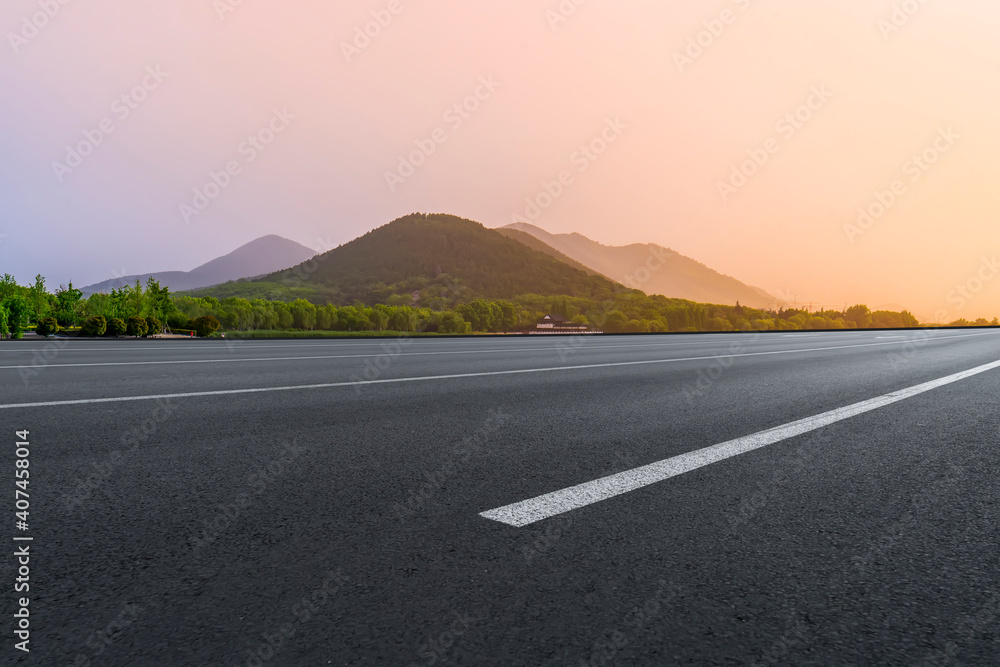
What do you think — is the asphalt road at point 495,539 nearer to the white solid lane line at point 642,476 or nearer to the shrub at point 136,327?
the white solid lane line at point 642,476

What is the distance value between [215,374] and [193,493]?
22.2 ft

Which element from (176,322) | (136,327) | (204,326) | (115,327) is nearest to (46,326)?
(115,327)

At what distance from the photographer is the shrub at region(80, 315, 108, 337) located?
91.5 feet

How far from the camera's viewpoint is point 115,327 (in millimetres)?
29062

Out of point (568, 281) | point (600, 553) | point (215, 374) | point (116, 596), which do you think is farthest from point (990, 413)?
point (568, 281)

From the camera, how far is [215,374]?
31.2 feet

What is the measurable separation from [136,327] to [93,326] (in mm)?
1848

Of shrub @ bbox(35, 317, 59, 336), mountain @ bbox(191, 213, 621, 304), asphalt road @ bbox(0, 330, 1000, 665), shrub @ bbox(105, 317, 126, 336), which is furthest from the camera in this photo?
mountain @ bbox(191, 213, 621, 304)

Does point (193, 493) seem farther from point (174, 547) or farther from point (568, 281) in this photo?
point (568, 281)

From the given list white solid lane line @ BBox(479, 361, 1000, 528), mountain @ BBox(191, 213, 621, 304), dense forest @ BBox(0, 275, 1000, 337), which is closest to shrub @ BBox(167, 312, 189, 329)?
dense forest @ BBox(0, 275, 1000, 337)

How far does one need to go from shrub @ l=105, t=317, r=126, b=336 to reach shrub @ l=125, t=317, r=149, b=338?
0.27 metres

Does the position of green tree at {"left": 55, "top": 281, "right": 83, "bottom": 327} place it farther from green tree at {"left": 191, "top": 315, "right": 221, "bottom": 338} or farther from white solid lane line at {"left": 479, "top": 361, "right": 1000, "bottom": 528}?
white solid lane line at {"left": 479, "top": 361, "right": 1000, "bottom": 528}

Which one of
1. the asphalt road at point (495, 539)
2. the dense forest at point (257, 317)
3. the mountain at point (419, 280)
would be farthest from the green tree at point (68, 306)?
the mountain at point (419, 280)

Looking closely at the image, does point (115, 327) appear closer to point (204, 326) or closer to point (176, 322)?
point (204, 326)
